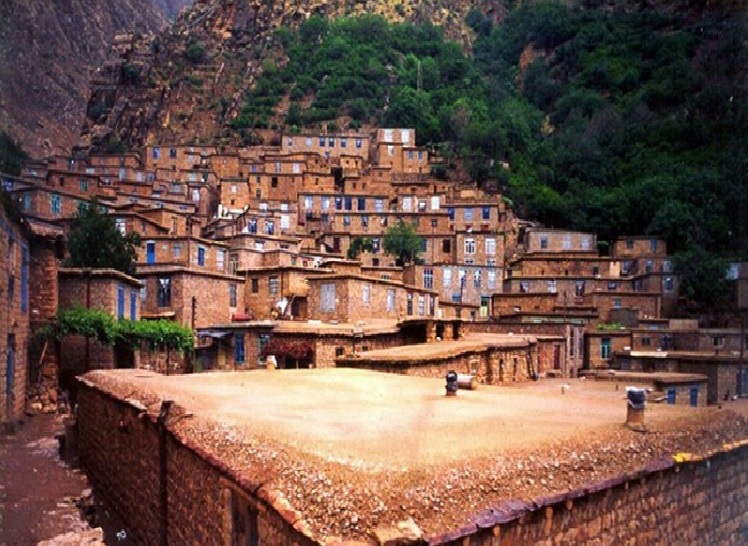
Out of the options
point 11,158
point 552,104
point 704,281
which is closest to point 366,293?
point 704,281

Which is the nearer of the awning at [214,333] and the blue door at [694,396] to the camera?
the blue door at [694,396]

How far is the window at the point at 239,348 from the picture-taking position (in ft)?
89.7

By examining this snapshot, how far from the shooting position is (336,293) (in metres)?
29.4

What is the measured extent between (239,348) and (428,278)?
77.6ft

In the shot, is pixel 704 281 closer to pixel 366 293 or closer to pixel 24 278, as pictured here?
pixel 366 293

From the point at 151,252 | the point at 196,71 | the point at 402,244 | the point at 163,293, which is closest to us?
the point at 163,293

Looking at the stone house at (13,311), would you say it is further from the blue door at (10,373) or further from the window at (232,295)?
the window at (232,295)

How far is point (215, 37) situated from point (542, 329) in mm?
91172

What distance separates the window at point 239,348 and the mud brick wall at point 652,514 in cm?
2048

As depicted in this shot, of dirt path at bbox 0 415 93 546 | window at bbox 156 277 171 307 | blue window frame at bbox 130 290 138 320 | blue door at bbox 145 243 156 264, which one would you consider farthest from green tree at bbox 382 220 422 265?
dirt path at bbox 0 415 93 546

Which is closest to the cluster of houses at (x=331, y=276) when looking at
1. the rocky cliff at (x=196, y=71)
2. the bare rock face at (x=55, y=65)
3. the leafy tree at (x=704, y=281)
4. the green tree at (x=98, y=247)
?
the leafy tree at (x=704, y=281)

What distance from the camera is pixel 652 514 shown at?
8.00 metres

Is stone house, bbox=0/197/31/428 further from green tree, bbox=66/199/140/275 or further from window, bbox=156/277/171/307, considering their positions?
green tree, bbox=66/199/140/275

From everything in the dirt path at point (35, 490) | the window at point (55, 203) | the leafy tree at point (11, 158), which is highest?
the leafy tree at point (11, 158)
